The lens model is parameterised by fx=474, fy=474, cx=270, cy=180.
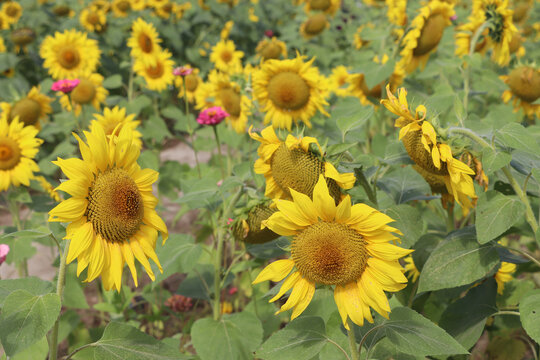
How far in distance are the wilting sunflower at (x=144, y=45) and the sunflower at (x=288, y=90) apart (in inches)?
64.5

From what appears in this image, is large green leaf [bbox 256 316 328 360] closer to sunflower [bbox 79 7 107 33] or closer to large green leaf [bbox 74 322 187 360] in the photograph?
large green leaf [bbox 74 322 187 360]

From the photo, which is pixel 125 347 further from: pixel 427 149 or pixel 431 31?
pixel 431 31

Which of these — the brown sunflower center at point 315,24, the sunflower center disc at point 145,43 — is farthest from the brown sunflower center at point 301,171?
the brown sunflower center at point 315,24

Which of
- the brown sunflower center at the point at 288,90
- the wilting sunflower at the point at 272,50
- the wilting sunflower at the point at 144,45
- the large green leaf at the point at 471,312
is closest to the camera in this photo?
the large green leaf at the point at 471,312

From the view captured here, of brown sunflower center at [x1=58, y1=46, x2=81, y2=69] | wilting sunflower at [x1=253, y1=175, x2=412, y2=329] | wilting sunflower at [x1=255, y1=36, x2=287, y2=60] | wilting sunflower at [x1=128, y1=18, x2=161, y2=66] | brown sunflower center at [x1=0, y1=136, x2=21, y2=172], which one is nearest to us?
wilting sunflower at [x1=253, y1=175, x2=412, y2=329]

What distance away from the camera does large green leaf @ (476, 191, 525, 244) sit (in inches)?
44.4

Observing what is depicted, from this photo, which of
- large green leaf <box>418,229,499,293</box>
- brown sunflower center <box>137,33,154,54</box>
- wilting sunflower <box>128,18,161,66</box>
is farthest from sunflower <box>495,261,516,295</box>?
brown sunflower center <box>137,33,154,54</box>

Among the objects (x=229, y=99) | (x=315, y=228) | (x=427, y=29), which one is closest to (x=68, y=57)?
(x=229, y=99)

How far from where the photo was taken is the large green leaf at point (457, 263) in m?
1.20

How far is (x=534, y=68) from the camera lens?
2262mm

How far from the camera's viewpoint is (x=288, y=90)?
2227 mm

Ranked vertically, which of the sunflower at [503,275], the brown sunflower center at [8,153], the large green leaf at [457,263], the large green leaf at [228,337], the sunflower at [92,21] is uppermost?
the large green leaf at [457,263]

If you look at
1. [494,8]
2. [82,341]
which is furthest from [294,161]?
[494,8]

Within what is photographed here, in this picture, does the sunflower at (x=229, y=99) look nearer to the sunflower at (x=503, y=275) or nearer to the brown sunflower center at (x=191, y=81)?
the brown sunflower center at (x=191, y=81)
